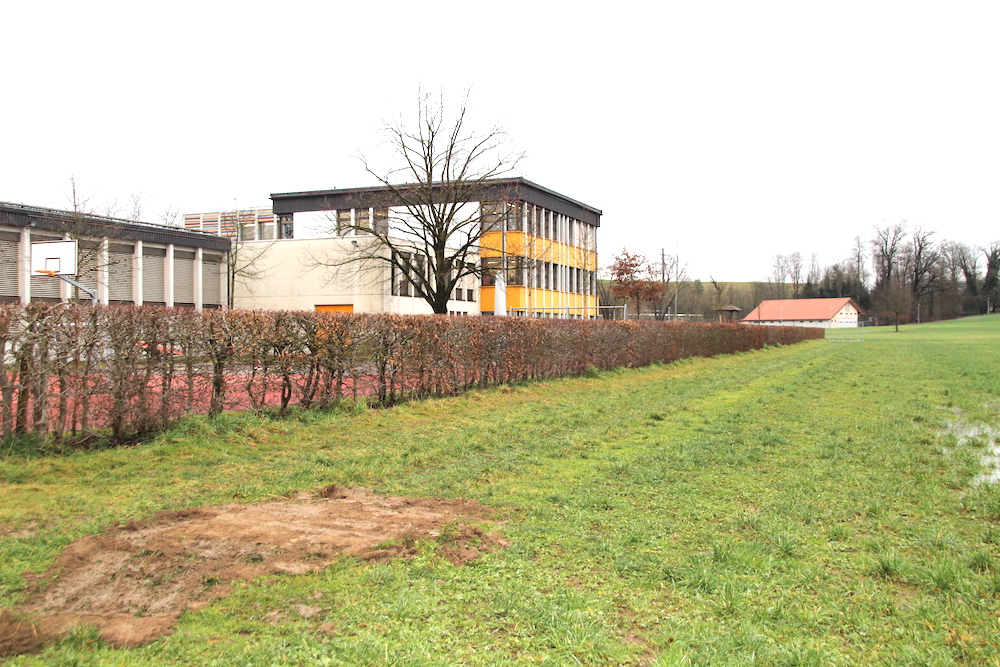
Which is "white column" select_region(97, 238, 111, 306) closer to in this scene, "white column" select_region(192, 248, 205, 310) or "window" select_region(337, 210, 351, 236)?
"white column" select_region(192, 248, 205, 310)

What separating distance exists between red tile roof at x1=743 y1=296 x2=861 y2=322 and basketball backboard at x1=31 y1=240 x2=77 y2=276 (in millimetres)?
107609

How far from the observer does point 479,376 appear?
614 inches

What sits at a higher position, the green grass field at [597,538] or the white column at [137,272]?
the white column at [137,272]

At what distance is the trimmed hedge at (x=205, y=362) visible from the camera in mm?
7441

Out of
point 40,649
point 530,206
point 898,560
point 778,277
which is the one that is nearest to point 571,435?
point 898,560

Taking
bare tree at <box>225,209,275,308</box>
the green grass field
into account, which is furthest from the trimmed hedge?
bare tree at <box>225,209,275,308</box>

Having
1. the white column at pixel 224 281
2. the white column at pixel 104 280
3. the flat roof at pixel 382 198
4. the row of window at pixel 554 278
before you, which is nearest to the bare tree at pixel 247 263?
the white column at pixel 224 281

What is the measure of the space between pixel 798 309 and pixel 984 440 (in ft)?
373

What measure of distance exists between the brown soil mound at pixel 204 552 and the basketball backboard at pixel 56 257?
13657mm

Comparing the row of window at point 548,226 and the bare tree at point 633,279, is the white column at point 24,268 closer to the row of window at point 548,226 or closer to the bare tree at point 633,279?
the row of window at point 548,226

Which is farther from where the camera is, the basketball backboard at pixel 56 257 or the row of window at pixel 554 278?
the row of window at pixel 554 278

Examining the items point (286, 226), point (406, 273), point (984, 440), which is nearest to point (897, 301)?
point (286, 226)

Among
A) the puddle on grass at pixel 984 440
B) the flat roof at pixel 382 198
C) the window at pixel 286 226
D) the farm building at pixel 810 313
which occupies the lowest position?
the puddle on grass at pixel 984 440

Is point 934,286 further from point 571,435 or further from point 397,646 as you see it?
point 397,646
